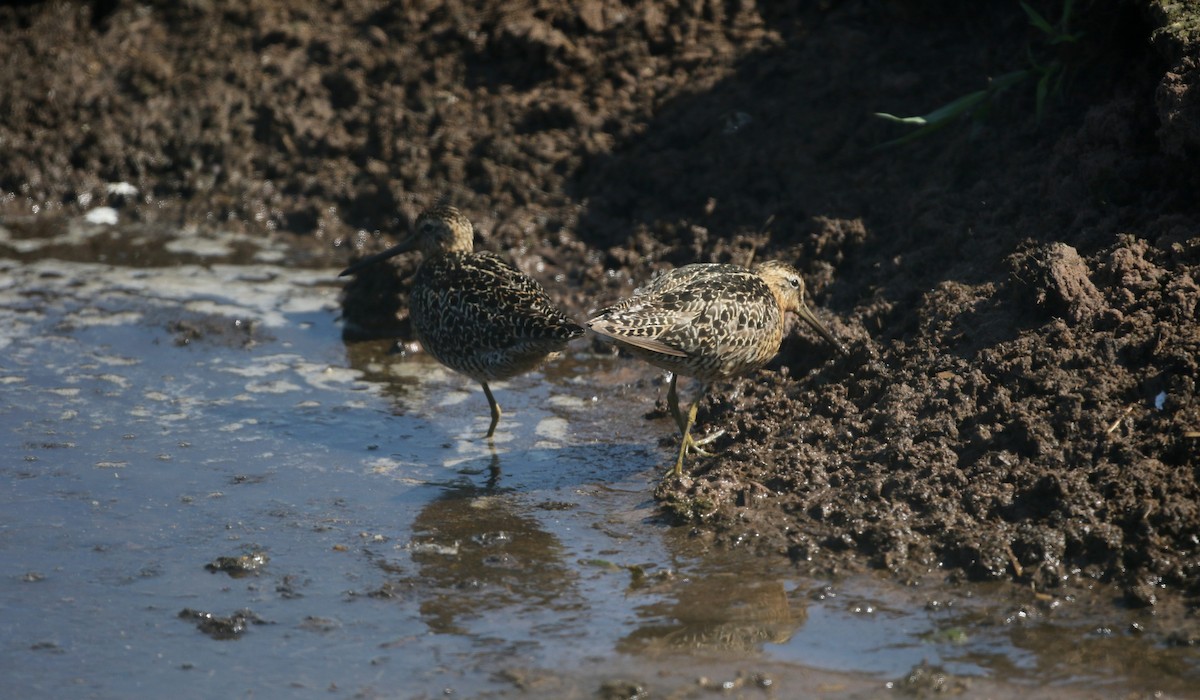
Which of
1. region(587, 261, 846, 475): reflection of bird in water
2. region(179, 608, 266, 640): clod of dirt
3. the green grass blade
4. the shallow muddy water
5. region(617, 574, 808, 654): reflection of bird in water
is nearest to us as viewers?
the shallow muddy water

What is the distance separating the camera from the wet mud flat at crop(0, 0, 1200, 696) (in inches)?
217

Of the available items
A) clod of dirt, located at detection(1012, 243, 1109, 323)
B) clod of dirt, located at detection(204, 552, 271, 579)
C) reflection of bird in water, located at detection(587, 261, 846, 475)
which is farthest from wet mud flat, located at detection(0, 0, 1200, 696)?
reflection of bird in water, located at detection(587, 261, 846, 475)

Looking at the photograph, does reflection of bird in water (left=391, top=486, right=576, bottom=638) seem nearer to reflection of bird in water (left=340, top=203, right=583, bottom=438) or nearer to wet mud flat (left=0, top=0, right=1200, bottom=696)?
wet mud flat (left=0, top=0, right=1200, bottom=696)

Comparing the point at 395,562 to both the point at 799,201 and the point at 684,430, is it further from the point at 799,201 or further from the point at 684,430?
the point at 799,201

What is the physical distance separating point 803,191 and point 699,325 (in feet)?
7.20

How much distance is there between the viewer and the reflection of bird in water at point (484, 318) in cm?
700

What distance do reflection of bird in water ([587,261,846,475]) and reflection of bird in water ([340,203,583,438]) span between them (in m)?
0.46

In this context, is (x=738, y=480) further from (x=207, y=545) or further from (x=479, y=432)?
(x=207, y=545)

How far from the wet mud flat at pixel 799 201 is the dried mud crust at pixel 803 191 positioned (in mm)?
17

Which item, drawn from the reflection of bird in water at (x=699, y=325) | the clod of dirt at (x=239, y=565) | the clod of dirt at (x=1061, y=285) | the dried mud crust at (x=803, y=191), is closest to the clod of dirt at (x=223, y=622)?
the clod of dirt at (x=239, y=565)

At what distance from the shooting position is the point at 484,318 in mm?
7160

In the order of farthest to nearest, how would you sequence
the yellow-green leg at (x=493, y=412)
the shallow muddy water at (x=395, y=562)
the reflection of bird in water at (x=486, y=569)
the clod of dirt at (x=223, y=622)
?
the yellow-green leg at (x=493, y=412) < the reflection of bird in water at (x=486, y=569) < the clod of dirt at (x=223, y=622) < the shallow muddy water at (x=395, y=562)

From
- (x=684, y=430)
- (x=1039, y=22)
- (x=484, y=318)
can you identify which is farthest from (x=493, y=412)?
(x=1039, y=22)

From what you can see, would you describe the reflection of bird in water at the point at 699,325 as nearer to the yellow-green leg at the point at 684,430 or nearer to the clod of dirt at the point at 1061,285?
the yellow-green leg at the point at 684,430
